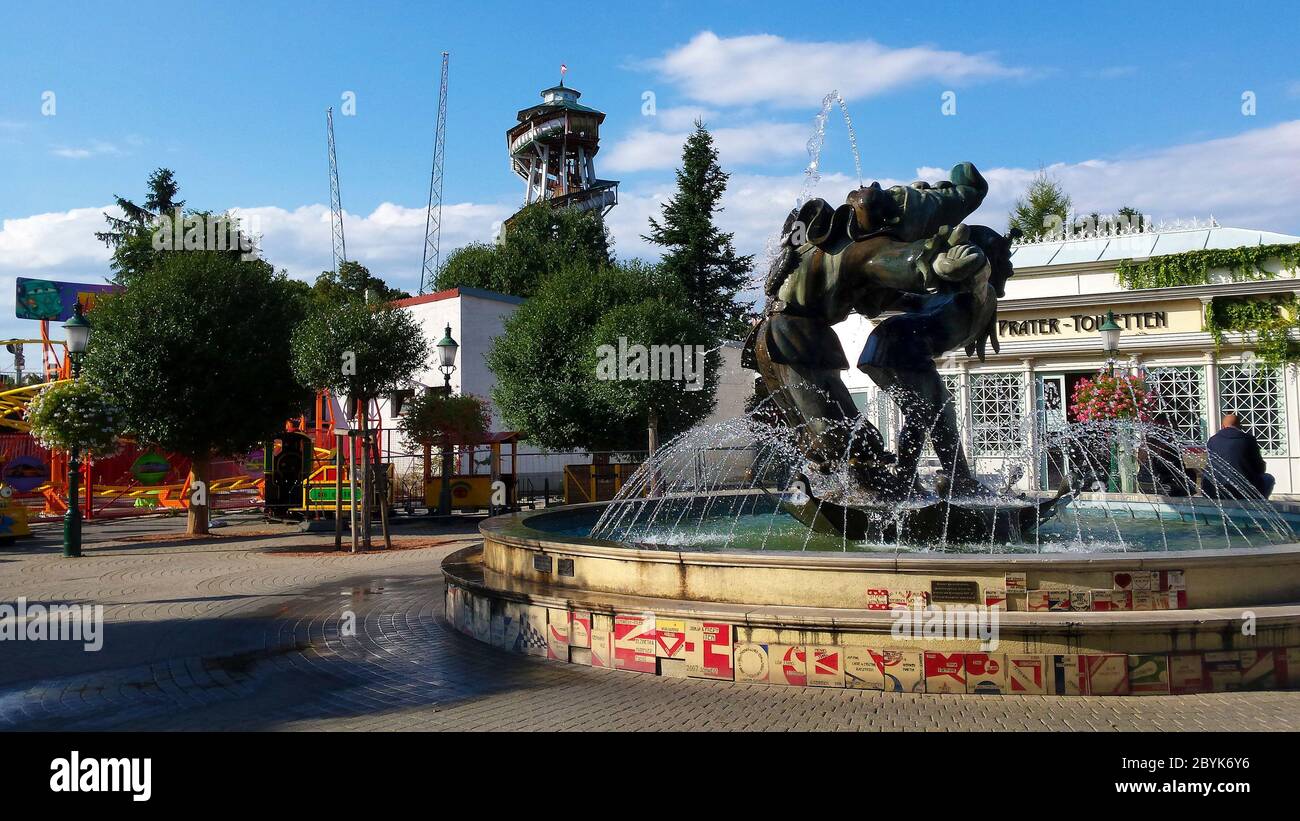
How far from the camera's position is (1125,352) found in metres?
21.4

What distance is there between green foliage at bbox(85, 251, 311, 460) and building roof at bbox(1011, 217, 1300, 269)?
57.7ft

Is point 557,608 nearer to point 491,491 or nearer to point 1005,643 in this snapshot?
point 1005,643

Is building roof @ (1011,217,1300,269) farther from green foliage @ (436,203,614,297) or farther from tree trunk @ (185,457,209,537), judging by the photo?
green foliage @ (436,203,614,297)

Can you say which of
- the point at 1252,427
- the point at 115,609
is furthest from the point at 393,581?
the point at 1252,427

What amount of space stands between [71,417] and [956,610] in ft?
51.6

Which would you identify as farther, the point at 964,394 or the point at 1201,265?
the point at 964,394

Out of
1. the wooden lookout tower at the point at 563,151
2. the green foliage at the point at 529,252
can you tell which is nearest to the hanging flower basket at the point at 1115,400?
the green foliage at the point at 529,252

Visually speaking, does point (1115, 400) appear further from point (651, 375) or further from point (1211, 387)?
point (651, 375)

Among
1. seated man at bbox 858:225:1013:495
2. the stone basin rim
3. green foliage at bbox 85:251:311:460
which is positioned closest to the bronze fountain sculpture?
seated man at bbox 858:225:1013:495

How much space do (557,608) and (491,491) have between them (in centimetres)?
1574

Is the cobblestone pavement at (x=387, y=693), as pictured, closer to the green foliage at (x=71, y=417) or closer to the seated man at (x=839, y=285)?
the seated man at (x=839, y=285)

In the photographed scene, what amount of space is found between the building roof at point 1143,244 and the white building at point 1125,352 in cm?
3

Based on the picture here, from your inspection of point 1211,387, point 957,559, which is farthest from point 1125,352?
point 957,559

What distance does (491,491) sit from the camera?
73.7 feet
